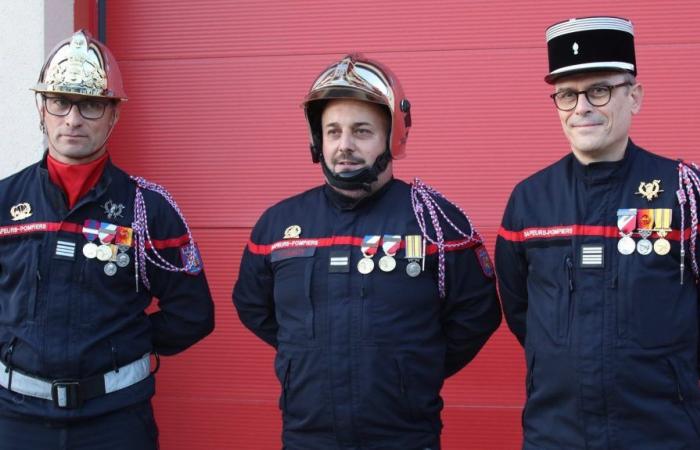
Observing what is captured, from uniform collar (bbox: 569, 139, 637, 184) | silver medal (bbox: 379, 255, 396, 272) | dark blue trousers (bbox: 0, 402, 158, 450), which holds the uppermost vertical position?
uniform collar (bbox: 569, 139, 637, 184)

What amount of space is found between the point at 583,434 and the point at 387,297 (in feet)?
2.61

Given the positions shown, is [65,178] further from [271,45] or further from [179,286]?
[271,45]

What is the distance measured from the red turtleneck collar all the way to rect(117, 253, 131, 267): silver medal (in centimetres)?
26

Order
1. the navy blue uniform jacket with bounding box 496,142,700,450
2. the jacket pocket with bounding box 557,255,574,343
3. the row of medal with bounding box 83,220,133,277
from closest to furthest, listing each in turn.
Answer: the navy blue uniform jacket with bounding box 496,142,700,450 < the jacket pocket with bounding box 557,255,574,343 < the row of medal with bounding box 83,220,133,277

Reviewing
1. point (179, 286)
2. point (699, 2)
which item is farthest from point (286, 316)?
point (699, 2)

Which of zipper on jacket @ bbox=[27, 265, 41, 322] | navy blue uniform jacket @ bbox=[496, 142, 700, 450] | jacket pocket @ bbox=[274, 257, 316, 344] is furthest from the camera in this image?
zipper on jacket @ bbox=[27, 265, 41, 322]

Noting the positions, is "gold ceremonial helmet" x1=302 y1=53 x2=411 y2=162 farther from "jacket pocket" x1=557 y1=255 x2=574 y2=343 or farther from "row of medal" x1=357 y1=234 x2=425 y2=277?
"jacket pocket" x1=557 y1=255 x2=574 y2=343

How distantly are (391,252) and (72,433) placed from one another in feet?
4.36

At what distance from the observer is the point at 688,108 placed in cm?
450

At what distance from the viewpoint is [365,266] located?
3.32 m

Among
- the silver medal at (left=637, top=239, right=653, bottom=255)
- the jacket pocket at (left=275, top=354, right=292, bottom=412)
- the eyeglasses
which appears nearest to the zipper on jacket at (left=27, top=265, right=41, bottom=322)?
the eyeglasses

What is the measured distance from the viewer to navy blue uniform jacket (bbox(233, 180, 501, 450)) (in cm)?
322

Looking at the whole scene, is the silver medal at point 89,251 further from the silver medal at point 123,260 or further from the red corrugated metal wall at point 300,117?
the red corrugated metal wall at point 300,117

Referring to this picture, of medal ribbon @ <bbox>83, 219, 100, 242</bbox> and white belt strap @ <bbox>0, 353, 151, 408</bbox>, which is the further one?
medal ribbon @ <bbox>83, 219, 100, 242</bbox>
